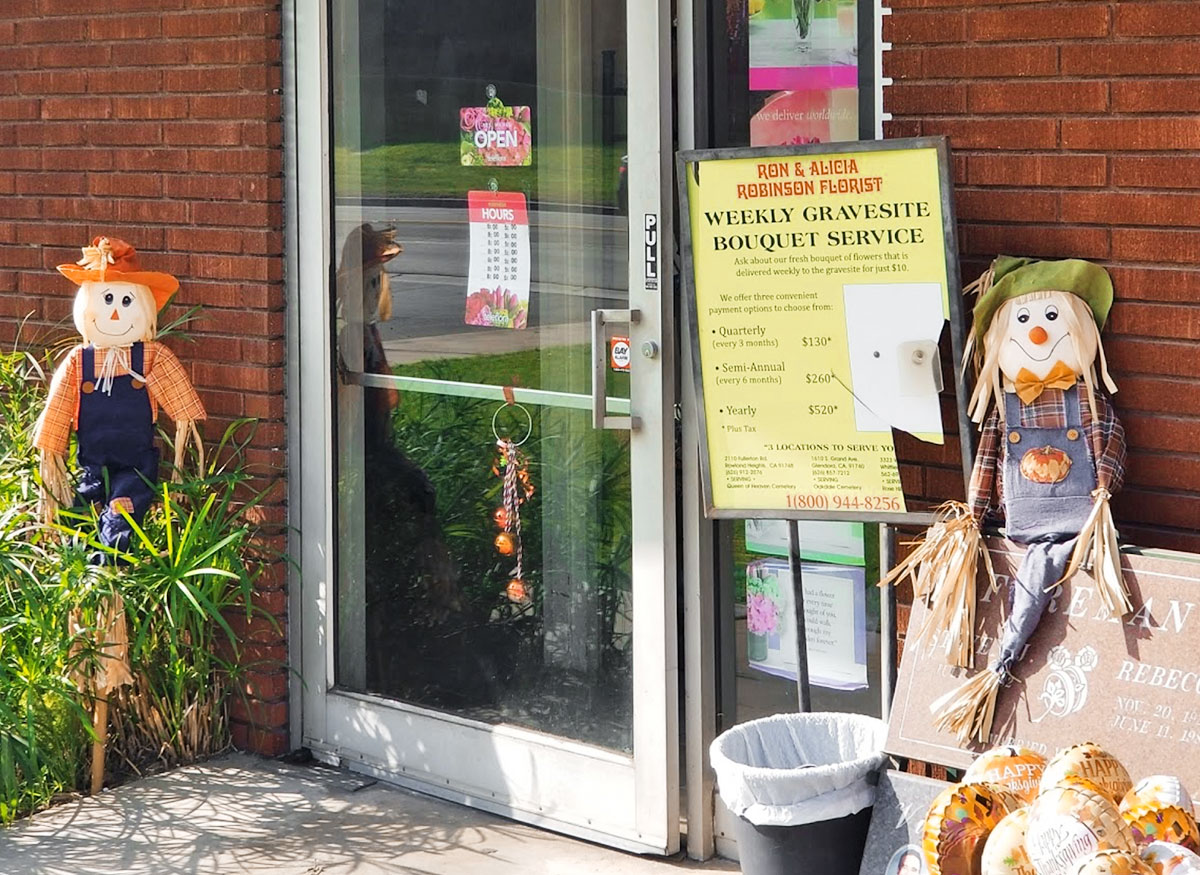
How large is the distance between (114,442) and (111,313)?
1.18 ft

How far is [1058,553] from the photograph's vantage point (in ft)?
11.6

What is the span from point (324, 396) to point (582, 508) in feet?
3.00

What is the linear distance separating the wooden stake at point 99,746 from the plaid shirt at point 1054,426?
255 cm

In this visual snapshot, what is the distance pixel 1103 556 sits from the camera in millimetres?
3443

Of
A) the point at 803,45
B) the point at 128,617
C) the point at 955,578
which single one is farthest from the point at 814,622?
the point at 128,617

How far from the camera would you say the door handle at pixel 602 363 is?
4281 mm

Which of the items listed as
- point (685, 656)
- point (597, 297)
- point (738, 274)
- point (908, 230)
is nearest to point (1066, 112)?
point (908, 230)

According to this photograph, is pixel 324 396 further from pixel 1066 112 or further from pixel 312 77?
pixel 1066 112

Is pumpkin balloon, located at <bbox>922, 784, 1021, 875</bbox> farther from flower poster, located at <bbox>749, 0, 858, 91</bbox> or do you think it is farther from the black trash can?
flower poster, located at <bbox>749, 0, 858, 91</bbox>

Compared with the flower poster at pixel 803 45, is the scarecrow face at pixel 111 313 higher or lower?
lower

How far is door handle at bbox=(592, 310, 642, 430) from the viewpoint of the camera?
14.0ft

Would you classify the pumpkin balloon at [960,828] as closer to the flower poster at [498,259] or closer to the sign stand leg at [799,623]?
the sign stand leg at [799,623]

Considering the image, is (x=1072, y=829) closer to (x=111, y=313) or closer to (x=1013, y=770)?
(x=1013, y=770)

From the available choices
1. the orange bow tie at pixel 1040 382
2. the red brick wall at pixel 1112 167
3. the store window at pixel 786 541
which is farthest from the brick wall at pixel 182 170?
the orange bow tie at pixel 1040 382
